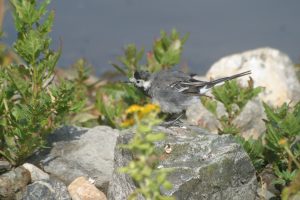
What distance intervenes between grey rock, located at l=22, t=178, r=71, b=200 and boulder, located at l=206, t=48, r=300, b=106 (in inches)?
255

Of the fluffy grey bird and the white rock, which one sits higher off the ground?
the fluffy grey bird

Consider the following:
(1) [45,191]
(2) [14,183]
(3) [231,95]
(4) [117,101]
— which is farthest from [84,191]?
(4) [117,101]

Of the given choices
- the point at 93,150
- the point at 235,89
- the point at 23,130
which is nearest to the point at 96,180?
the point at 93,150

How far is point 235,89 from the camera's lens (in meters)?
10.8

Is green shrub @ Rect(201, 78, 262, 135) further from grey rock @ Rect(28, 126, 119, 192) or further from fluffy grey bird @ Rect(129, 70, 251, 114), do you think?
grey rock @ Rect(28, 126, 119, 192)

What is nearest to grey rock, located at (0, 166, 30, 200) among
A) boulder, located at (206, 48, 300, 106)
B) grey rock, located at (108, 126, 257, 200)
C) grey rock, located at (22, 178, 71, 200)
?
grey rock, located at (22, 178, 71, 200)

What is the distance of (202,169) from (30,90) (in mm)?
3110

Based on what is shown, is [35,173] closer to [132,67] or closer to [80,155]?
[80,155]

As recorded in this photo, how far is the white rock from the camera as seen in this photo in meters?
9.52

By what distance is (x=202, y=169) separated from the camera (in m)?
8.20

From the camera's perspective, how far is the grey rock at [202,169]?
8.10m

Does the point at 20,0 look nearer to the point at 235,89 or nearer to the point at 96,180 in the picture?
the point at 96,180

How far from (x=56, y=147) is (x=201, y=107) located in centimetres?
410

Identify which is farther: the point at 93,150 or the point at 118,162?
the point at 93,150
